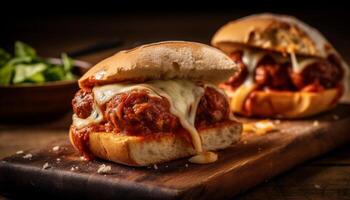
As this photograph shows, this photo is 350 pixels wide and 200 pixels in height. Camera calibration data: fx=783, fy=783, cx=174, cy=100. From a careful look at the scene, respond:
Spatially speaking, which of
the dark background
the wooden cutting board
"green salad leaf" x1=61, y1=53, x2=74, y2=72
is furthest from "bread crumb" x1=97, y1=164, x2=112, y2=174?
the dark background

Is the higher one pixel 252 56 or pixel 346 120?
pixel 252 56

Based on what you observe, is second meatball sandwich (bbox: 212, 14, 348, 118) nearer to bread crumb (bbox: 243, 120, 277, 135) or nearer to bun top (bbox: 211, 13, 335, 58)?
bun top (bbox: 211, 13, 335, 58)

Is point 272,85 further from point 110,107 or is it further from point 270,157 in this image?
point 110,107

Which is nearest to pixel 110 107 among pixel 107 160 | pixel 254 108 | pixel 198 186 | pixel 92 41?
pixel 107 160

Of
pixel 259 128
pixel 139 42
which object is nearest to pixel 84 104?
pixel 259 128

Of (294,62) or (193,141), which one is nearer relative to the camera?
(193,141)
